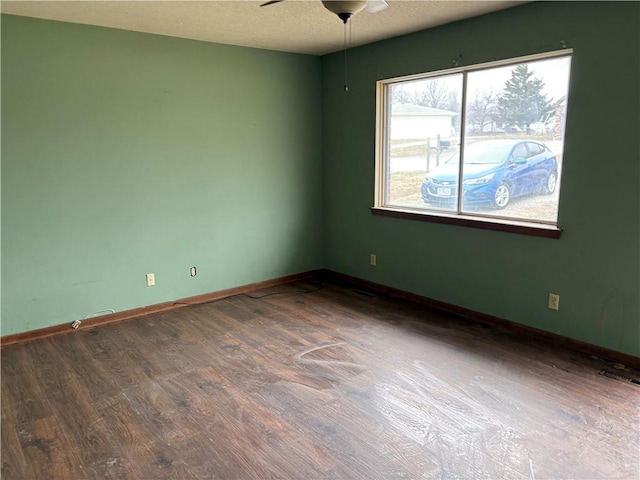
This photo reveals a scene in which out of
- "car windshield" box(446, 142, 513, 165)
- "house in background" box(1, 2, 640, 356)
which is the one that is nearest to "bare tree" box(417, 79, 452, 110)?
"house in background" box(1, 2, 640, 356)

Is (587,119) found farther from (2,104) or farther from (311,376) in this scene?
(2,104)

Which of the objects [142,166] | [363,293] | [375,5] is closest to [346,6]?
[375,5]

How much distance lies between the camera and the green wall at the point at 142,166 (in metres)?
3.36

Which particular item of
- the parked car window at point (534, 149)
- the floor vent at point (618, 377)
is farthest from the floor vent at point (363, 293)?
the floor vent at point (618, 377)

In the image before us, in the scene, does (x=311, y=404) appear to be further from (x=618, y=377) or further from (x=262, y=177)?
(x=262, y=177)

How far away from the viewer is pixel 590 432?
228 cm

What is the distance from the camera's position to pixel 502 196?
141 inches

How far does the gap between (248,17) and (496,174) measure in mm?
2260

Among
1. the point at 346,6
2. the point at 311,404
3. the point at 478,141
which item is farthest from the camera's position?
the point at 478,141

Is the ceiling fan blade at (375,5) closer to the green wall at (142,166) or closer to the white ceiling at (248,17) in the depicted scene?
the white ceiling at (248,17)

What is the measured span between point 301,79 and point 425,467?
3945 mm

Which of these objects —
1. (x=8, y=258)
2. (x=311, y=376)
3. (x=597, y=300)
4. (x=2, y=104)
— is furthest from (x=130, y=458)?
(x=597, y=300)

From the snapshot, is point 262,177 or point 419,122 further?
point 262,177

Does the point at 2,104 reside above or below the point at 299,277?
above
